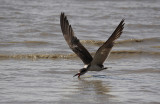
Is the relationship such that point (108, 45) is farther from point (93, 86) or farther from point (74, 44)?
point (74, 44)

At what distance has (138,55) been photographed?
1142 cm

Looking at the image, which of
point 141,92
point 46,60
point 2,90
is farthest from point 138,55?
point 2,90

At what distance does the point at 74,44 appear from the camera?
364 inches

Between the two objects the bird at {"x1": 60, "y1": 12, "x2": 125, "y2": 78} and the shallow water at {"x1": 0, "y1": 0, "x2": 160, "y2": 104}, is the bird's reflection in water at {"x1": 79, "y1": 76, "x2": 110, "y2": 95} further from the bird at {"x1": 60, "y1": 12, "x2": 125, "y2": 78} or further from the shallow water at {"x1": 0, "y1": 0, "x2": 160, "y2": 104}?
the bird at {"x1": 60, "y1": 12, "x2": 125, "y2": 78}

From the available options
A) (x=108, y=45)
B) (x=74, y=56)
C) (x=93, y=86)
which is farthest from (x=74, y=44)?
(x=74, y=56)

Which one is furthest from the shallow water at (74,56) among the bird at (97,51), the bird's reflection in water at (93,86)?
the bird at (97,51)

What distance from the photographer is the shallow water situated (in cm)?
726

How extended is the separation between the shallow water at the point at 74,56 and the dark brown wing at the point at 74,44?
441 mm

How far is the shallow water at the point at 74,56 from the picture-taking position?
7.26 m

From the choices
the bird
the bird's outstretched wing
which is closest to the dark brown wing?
the bird

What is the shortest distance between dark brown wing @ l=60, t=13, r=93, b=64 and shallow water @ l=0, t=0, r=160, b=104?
0.44 meters

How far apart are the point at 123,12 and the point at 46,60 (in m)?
9.86

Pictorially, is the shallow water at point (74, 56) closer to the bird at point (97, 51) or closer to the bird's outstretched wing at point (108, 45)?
the bird at point (97, 51)

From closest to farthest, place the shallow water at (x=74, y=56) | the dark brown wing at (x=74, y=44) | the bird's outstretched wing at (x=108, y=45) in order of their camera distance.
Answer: the shallow water at (x=74, y=56) → the bird's outstretched wing at (x=108, y=45) → the dark brown wing at (x=74, y=44)
